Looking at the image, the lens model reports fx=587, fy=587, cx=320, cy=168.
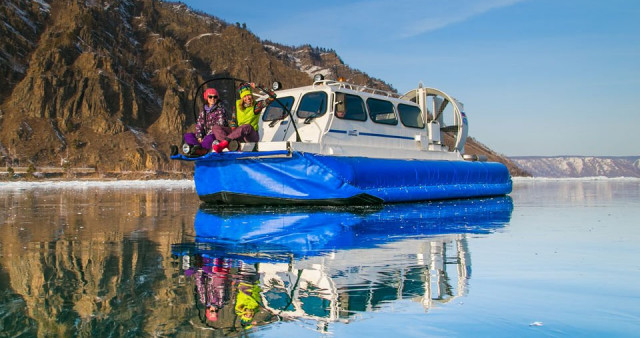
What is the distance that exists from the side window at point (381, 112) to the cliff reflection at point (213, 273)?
486 centimetres

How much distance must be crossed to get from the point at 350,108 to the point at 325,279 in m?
7.60

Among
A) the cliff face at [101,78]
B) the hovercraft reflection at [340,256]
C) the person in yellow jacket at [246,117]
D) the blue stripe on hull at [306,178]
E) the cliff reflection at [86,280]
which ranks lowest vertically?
the cliff reflection at [86,280]

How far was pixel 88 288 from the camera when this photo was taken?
122 inches

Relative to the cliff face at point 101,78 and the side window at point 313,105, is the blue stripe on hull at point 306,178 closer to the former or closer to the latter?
the side window at point 313,105

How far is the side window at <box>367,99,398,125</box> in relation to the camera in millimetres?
11234

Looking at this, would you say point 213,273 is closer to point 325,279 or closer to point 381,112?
point 325,279

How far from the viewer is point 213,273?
138 inches

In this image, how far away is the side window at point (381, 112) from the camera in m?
11.2

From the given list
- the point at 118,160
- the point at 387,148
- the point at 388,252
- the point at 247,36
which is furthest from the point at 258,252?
the point at 247,36

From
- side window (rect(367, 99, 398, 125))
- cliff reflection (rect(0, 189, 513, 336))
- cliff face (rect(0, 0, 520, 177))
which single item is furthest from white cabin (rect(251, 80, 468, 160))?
cliff face (rect(0, 0, 520, 177))

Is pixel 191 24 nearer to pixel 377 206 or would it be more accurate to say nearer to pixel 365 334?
pixel 377 206

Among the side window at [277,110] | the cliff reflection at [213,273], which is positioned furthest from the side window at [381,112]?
the cliff reflection at [213,273]

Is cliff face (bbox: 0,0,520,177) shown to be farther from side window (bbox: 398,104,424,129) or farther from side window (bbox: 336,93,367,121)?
side window (bbox: 336,93,367,121)

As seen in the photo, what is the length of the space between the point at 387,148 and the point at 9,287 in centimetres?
875
